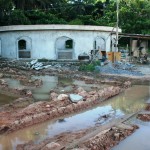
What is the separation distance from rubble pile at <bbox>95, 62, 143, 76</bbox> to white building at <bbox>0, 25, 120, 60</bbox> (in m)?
4.72

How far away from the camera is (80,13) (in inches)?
1636

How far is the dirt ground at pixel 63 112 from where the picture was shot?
902 cm

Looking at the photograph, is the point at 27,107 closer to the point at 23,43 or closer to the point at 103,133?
the point at 103,133

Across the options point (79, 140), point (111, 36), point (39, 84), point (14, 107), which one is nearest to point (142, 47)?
point (111, 36)

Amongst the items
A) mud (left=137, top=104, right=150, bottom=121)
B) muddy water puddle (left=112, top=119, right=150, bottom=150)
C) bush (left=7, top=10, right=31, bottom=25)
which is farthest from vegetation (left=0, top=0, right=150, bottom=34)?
muddy water puddle (left=112, top=119, right=150, bottom=150)

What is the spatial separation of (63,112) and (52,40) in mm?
16559

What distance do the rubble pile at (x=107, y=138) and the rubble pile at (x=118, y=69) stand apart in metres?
11.8

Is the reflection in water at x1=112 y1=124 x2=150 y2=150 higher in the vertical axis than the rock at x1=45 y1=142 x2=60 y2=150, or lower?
lower

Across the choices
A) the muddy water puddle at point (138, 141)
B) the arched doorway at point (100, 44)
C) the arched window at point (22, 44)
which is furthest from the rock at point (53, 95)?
the arched window at point (22, 44)

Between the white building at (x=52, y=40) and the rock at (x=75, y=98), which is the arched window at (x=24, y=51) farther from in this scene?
the rock at (x=75, y=98)

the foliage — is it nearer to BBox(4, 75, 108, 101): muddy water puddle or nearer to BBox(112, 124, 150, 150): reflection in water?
BBox(4, 75, 108, 101): muddy water puddle

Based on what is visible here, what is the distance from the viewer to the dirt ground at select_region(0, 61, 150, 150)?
9016 millimetres

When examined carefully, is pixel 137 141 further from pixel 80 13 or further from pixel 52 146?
pixel 80 13

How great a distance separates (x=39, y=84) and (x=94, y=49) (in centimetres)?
1162
